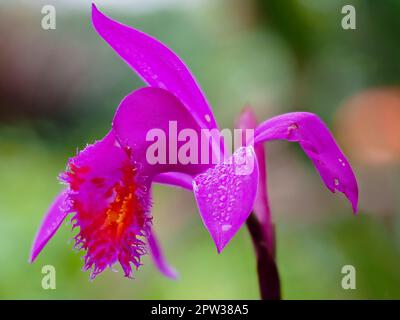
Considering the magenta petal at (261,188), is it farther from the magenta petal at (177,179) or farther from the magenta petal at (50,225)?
the magenta petal at (50,225)

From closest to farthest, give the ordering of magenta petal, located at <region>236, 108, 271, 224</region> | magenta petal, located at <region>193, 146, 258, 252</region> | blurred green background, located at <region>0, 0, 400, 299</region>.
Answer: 1. magenta petal, located at <region>193, 146, 258, 252</region>
2. magenta petal, located at <region>236, 108, 271, 224</region>
3. blurred green background, located at <region>0, 0, 400, 299</region>

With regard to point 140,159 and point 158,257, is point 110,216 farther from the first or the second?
point 158,257

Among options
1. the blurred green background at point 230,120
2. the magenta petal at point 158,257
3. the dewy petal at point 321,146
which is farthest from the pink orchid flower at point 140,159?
the blurred green background at point 230,120

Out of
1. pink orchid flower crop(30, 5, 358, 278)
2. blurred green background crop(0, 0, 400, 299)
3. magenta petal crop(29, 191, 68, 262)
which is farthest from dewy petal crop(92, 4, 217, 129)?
blurred green background crop(0, 0, 400, 299)

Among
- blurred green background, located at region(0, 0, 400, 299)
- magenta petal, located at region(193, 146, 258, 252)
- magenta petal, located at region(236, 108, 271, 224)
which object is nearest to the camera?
magenta petal, located at region(193, 146, 258, 252)

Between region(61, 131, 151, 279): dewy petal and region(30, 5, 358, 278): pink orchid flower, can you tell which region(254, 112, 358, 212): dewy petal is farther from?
region(61, 131, 151, 279): dewy petal

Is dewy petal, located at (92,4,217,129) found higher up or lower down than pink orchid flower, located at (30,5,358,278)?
higher up

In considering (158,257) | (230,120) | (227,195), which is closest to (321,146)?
(227,195)
